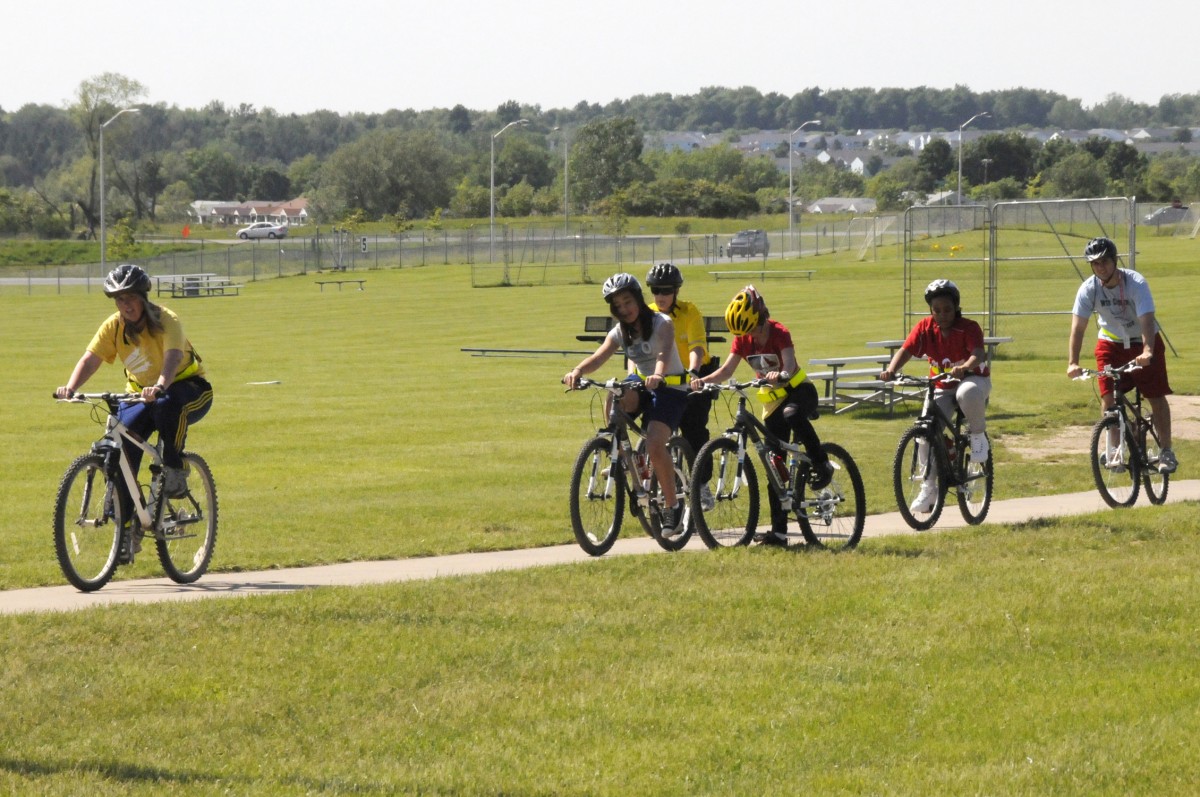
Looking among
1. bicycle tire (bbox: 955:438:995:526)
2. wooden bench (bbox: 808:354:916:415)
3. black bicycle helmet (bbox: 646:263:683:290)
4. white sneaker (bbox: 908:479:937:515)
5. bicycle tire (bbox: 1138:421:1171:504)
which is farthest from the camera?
wooden bench (bbox: 808:354:916:415)

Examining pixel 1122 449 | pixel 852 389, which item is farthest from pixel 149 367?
pixel 852 389

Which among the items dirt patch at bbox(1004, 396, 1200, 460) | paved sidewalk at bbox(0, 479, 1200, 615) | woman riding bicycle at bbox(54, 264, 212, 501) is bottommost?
dirt patch at bbox(1004, 396, 1200, 460)

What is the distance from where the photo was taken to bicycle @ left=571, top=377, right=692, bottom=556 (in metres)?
11.2

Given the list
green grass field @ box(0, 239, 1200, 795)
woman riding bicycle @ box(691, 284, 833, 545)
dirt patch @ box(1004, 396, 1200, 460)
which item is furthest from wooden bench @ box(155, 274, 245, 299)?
woman riding bicycle @ box(691, 284, 833, 545)

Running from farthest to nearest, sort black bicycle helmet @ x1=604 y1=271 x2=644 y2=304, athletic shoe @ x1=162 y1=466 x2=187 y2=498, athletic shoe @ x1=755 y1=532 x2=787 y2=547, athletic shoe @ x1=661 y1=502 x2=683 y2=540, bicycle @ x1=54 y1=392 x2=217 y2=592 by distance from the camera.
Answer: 1. athletic shoe @ x1=661 y1=502 x2=683 y2=540
2. athletic shoe @ x1=755 y1=532 x2=787 y2=547
3. black bicycle helmet @ x1=604 y1=271 x2=644 y2=304
4. athletic shoe @ x1=162 y1=466 x2=187 y2=498
5. bicycle @ x1=54 y1=392 x2=217 y2=592

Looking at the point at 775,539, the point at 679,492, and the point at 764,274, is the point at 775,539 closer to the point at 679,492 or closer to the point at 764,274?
the point at 679,492

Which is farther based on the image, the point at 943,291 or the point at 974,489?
the point at 974,489

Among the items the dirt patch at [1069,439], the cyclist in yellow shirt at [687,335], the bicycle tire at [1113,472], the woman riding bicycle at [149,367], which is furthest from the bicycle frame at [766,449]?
the dirt patch at [1069,439]

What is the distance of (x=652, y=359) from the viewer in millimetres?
11344

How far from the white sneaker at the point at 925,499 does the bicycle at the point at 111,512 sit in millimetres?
5008

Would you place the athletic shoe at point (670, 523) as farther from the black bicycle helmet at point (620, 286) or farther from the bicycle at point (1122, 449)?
the bicycle at point (1122, 449)

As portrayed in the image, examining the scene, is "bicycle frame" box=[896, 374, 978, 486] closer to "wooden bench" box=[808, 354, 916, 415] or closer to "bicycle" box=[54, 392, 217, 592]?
"bicycle" box=[54, 392, 217, 592]

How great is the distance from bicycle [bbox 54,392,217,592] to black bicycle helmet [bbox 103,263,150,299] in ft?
2.00

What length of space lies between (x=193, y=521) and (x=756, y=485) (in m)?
3.51
